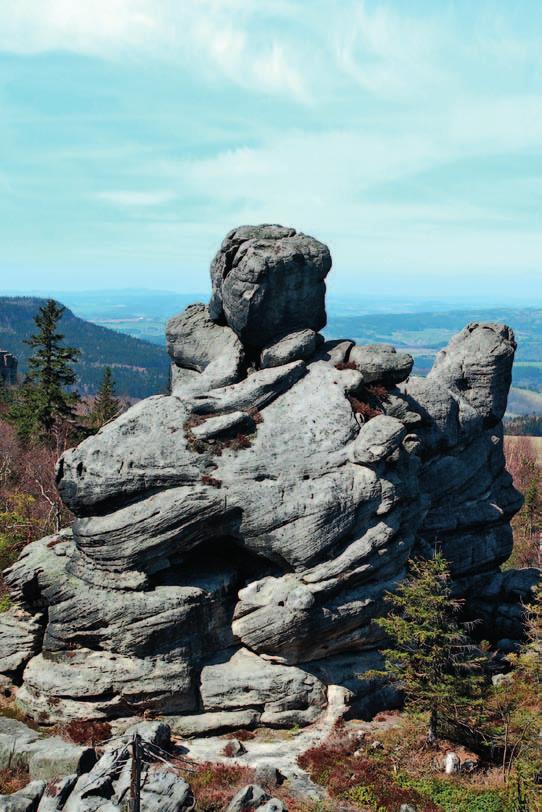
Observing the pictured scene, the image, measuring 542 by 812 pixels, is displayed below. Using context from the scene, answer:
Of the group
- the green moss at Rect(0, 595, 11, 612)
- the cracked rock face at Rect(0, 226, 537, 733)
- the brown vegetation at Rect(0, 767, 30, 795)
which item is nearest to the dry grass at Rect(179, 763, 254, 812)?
the cracked rock face at Rect(0, 226, 537, 733)

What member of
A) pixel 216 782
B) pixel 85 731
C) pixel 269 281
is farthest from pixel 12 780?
pixel 269 281

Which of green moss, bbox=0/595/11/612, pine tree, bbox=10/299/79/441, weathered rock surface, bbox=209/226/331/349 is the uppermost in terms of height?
weathered rock surface, bbox=209/226/331/349

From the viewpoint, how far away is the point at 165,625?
97.5 feet

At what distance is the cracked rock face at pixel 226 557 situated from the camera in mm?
29938

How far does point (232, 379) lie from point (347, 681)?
53.2 ft

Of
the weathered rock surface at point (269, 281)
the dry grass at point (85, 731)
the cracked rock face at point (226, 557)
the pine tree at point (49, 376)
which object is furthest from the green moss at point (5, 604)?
the pine tree at point (49, 376)

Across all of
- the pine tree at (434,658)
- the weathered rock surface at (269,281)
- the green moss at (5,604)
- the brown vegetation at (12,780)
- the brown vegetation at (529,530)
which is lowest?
the brown vegetation at (529,530)

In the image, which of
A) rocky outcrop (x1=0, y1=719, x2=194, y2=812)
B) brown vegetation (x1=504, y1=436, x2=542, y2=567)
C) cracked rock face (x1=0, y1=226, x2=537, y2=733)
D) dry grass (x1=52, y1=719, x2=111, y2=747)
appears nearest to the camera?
rocky outcrop (x1=0, y1=719, x2=194, y2=812)

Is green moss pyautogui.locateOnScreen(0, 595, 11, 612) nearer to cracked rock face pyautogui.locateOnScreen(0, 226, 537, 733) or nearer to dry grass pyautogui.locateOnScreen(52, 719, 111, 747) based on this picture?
cracked rock face pyautogui.locateOnScreen(0, 226, 537, 733)

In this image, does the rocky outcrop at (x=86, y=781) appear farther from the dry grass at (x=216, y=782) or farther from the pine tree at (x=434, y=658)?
the pine tree at (x=434, y=658)

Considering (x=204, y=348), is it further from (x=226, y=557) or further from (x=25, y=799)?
(x=25, y=799)

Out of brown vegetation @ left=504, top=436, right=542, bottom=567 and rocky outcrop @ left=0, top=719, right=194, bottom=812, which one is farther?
brown vegetation @ left=504, top=436, right=542, bottom=567

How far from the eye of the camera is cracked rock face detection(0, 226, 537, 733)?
29.9 meters

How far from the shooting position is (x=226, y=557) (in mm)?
33312
